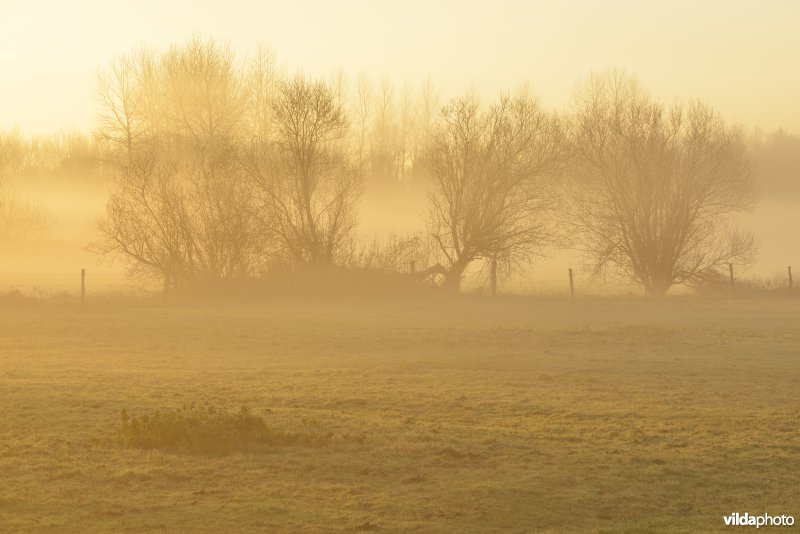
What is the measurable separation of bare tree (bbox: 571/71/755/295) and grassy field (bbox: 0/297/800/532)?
65.4 feet

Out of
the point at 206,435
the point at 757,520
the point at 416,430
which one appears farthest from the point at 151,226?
the point at 757,520

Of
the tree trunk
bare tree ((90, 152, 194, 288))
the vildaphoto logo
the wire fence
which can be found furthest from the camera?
the tree trunk

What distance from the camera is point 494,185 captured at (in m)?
42.6

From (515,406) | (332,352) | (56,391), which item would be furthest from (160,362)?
(515,406)

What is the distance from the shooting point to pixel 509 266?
140 ft

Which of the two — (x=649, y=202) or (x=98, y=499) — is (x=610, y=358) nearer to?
(x=98, y=499)

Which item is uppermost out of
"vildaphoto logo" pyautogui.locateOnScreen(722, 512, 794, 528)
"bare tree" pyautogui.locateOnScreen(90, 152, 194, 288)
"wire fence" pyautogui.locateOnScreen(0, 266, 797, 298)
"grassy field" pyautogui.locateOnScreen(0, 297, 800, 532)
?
"bare tree" pyautogui.locateOnScreen(90, 152, 194, 288)

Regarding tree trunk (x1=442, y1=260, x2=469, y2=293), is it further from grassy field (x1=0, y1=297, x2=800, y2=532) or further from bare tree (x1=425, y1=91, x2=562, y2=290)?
grassy field (x1=0, y1=297, x2=800, y2=532)

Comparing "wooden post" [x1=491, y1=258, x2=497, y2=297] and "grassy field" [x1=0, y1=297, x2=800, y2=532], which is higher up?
"wooden post" [x1=491, y1=258, x2=497, y2=297]

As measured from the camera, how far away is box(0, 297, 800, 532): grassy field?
835cm

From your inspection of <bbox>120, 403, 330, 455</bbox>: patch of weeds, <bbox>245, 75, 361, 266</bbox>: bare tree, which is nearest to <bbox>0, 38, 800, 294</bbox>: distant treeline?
<bbox>245, 75, 361, 266</bbox>: bare tree

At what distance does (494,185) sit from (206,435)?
33.1 m

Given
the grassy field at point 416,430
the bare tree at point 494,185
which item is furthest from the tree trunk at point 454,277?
the grassy field at point 416,430

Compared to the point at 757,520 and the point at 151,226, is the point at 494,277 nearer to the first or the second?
the point at 151,226
